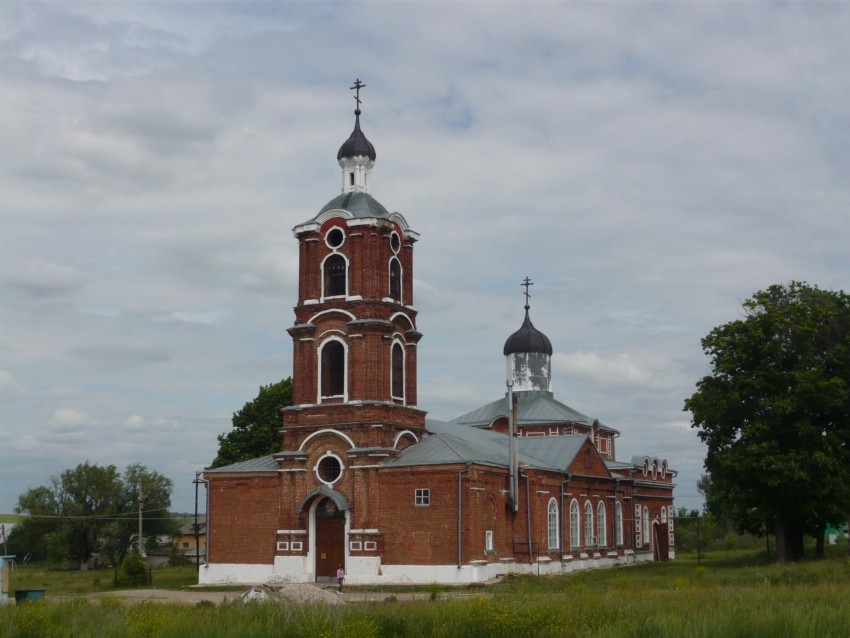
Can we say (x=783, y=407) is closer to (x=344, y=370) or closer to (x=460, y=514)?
(x=460, y=514)

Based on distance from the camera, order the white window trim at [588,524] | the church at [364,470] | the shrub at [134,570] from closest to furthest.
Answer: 1. the church at [364,470]
2. the shrub at [134,570]
3. the white window trim at [588,524]

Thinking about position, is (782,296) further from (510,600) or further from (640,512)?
(510,600)

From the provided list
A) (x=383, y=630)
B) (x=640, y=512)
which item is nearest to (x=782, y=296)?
(x=640, y=512)

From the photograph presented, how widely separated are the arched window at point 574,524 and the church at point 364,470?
2005 mm

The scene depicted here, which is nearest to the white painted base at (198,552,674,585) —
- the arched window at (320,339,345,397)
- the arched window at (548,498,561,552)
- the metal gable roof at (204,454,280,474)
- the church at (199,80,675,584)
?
the church at (199,80,675,584)

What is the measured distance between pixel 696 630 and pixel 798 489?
2751cm

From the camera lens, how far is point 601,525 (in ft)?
173

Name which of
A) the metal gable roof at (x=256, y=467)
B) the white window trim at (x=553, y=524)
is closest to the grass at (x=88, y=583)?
Result: the metal gable roof at (x=256, y=467)

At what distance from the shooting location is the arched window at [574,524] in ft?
159

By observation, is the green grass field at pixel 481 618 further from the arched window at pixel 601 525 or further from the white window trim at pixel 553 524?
the arched window at pixel 601 525

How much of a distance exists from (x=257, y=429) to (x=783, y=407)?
32.9 meters

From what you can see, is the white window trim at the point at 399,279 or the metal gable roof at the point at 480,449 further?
the white window trim at the point at 399,279

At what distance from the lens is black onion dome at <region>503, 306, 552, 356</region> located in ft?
209

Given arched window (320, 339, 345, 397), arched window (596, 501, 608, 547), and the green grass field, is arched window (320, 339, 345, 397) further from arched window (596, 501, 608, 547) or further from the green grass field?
the green grass field
